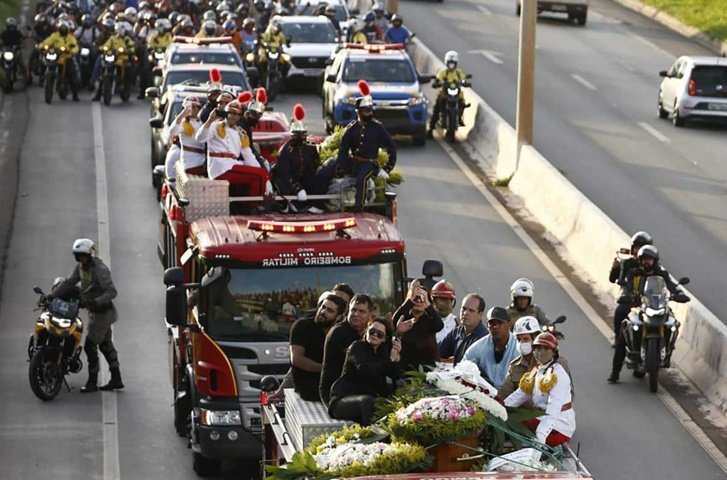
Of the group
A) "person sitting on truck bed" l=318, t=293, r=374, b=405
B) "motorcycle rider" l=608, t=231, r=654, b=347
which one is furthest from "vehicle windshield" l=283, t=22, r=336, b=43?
"person sitting on truck bed" l=318, t=293, r=374, b=405

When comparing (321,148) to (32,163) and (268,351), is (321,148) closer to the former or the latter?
(268,351)

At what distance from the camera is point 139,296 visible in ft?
78.9

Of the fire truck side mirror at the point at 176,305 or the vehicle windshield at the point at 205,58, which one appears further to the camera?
the vehicle windshield at the point at 205,58

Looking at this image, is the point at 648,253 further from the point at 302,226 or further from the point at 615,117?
→ the point at 615,117

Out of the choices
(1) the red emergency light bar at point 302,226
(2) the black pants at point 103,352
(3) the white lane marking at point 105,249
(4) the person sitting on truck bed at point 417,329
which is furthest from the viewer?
(2) the black pants at point 103,352

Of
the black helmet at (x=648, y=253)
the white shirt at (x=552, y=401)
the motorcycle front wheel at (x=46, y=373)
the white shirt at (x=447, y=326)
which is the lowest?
the motorcycle front wheel at (x=46, y=373)

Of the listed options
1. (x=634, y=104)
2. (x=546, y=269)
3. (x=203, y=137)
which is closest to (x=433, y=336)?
(x=203, y=137)

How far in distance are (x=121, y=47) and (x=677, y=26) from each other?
20377mm

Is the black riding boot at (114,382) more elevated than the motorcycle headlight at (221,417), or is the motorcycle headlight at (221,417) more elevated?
the motorcycle headlight at (221,417)

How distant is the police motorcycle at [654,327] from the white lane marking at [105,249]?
5447mm

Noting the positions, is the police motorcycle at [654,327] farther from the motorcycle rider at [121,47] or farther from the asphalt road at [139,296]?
the motorcycle rider at [121,47]

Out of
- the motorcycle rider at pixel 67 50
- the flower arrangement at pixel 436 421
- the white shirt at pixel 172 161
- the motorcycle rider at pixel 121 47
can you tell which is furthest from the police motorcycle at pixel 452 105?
the flower arrangement at pixel 436 421

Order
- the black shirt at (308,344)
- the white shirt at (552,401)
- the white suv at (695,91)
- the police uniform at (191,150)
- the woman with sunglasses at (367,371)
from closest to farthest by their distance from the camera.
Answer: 1. the white shirt at (552,401)
2. the woman with sunglasses at (367,371)
3. the black shirt at (308,344)
4. the police uniform at (191,150)
5. the white suv at (695,91)

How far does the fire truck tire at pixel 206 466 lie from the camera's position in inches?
663
